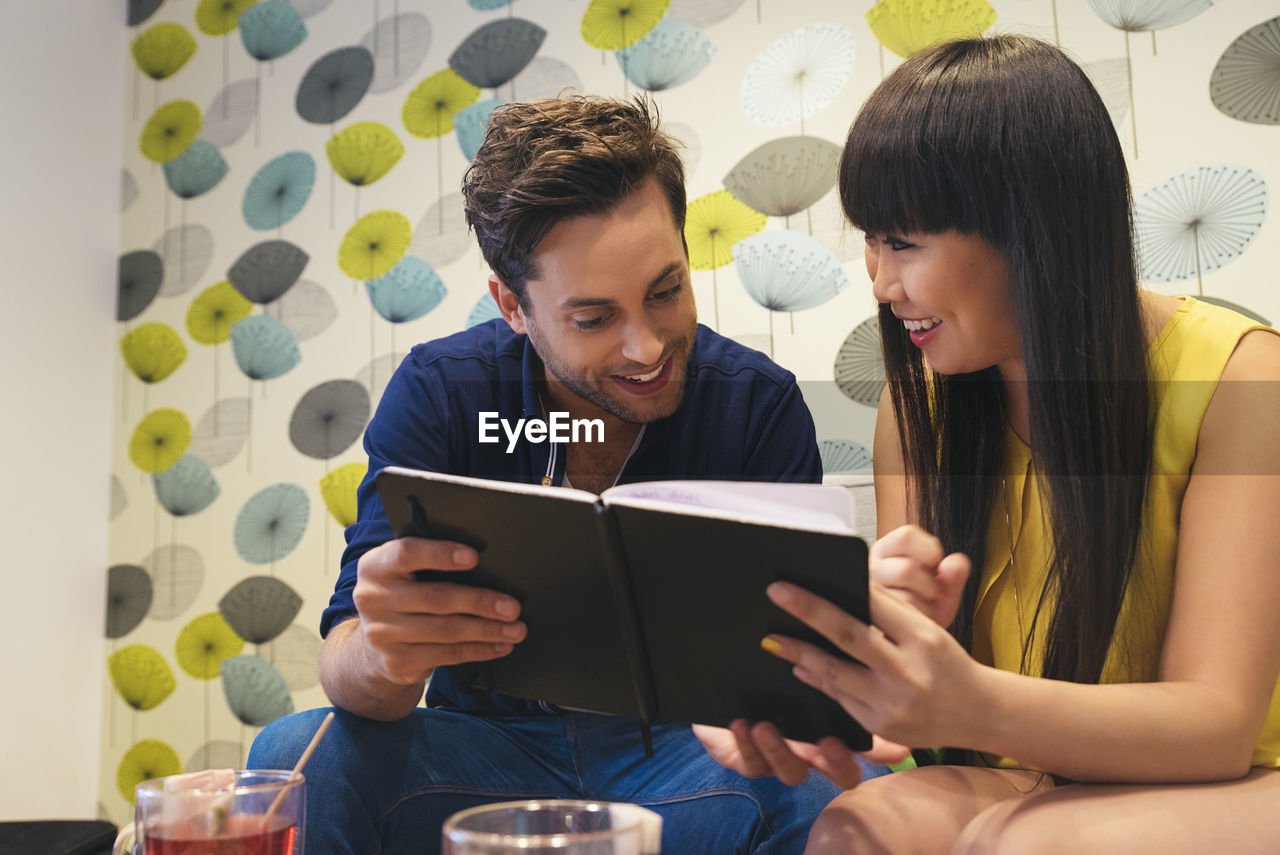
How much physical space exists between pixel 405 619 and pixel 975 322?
646 millimetres

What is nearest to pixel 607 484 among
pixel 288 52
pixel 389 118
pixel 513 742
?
pixel 513 742

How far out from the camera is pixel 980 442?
121cm

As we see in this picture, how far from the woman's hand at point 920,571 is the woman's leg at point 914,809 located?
0.21 meters

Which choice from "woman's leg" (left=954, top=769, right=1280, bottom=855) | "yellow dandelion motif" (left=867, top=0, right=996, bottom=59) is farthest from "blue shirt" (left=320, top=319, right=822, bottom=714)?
"yellow dandelion motif" (left=867, top=0, right=996, bottom=59)

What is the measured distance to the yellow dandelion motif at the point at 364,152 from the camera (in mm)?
2510

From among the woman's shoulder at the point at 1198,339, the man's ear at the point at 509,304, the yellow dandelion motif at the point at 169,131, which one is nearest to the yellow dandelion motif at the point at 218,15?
the yellow dandelion motif at the point at 169,131

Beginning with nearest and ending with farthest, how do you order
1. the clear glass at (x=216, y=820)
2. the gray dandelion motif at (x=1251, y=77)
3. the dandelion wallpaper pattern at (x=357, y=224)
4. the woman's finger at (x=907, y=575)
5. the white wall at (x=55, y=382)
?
the clear glass at (x=216, y=820), the woman's finger at (x=907, y=575), the gray dandelion motif at (x=1251, y=77), the dandelion wallpaper pattern at (x=357, y=224), the white wall at (x=55, y=382)

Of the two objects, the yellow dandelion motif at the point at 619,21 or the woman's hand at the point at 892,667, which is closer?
the woman's hand at the point at 892,667

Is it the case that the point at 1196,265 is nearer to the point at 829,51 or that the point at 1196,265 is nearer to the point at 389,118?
the point at 829,51

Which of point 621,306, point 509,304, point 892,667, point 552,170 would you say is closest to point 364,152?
point 509,304

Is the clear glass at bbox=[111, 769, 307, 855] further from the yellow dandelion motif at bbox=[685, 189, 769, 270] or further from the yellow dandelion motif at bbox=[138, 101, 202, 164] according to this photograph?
the yellow dandelion motif at bbox=[138, 101, 202, 164]

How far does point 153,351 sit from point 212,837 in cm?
226

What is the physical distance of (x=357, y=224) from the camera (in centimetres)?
253

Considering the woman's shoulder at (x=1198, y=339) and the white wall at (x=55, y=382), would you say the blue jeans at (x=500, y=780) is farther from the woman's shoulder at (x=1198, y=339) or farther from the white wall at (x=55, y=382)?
the white wall at (x=55, y=382)
